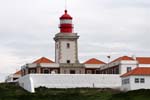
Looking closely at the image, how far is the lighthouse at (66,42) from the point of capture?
69.4 metres

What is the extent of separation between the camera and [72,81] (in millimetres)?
60219

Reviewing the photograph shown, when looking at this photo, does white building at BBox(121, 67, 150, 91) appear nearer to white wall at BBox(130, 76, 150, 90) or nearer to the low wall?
white wall at BBox(130, 76, 150, 90)

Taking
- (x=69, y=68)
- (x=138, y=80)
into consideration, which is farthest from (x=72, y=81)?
(x=138, y=80)

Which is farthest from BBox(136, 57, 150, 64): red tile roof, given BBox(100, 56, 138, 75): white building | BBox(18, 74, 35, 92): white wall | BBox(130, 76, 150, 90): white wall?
BBox(18, 74, 35, 92): white wall

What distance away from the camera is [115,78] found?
60.8 meters

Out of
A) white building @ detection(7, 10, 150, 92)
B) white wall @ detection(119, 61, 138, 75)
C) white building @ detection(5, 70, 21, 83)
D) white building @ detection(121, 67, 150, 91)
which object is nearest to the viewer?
white building @ detection(121, 67, 150, 91)

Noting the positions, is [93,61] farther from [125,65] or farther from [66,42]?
[125,65]

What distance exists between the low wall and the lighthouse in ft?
30.4

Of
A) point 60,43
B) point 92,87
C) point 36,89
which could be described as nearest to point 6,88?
point 36,89

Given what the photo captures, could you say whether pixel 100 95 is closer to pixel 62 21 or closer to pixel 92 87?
pixel 92 87

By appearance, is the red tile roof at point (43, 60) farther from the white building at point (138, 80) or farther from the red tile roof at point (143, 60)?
the white building at point (138, 80)

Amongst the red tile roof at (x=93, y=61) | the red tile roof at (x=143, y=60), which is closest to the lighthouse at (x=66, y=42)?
the red tile roof at (x=93, y=61)

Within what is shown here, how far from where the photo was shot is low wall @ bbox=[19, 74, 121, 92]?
2340 inches

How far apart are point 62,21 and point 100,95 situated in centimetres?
2239
